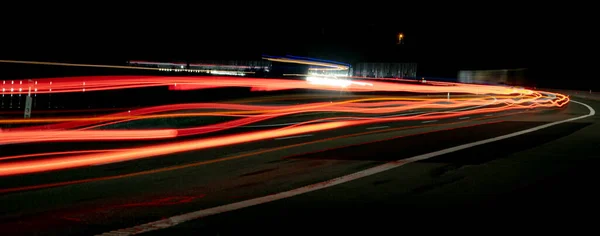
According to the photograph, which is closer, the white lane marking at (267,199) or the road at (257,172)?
the white lane marking at (267,199)

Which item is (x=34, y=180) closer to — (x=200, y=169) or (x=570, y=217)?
(x=200, y=169)

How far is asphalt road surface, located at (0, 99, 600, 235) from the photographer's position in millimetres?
7676

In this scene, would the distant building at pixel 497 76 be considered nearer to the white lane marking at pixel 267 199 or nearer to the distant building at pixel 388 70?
the distant building at pixel 388 70

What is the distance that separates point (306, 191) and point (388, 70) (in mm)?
77791

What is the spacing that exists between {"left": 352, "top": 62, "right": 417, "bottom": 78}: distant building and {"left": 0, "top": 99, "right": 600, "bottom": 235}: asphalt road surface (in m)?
70.1

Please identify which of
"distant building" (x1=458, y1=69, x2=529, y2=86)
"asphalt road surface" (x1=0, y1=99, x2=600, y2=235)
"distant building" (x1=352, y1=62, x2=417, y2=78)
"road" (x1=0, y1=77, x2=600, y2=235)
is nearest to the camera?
"asphalt road surface" (x1=0, y1=99, x2=600, y2=235)

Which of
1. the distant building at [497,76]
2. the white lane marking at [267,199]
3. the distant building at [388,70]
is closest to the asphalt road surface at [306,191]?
the white lane marking at [267,199]

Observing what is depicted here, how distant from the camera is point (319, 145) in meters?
16.3

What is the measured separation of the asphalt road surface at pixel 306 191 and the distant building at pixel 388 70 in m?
70.1

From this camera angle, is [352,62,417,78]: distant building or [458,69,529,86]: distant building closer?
[458,69,529,86]: distant building

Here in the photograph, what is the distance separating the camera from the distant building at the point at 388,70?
3386 inches

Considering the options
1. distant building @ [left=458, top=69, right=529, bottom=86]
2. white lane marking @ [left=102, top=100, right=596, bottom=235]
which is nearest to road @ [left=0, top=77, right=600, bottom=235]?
white lane marking @ [left=102, top=100, right=596, bottom=235]

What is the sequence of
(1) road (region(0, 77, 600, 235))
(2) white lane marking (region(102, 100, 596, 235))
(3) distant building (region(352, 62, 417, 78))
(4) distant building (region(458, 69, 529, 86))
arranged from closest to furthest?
(2) white lane marking (region(102, 100, 596, 235))
(1) road (region(0, 77, 600, 235))
(4) distant building (region(458, 69, 529, 86))
(3) distant building (region(352, 62, 417, 78))

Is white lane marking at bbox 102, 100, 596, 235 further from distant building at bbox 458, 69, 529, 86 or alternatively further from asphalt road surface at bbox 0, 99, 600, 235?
distant building at bbox 458, 69, 529, 86
